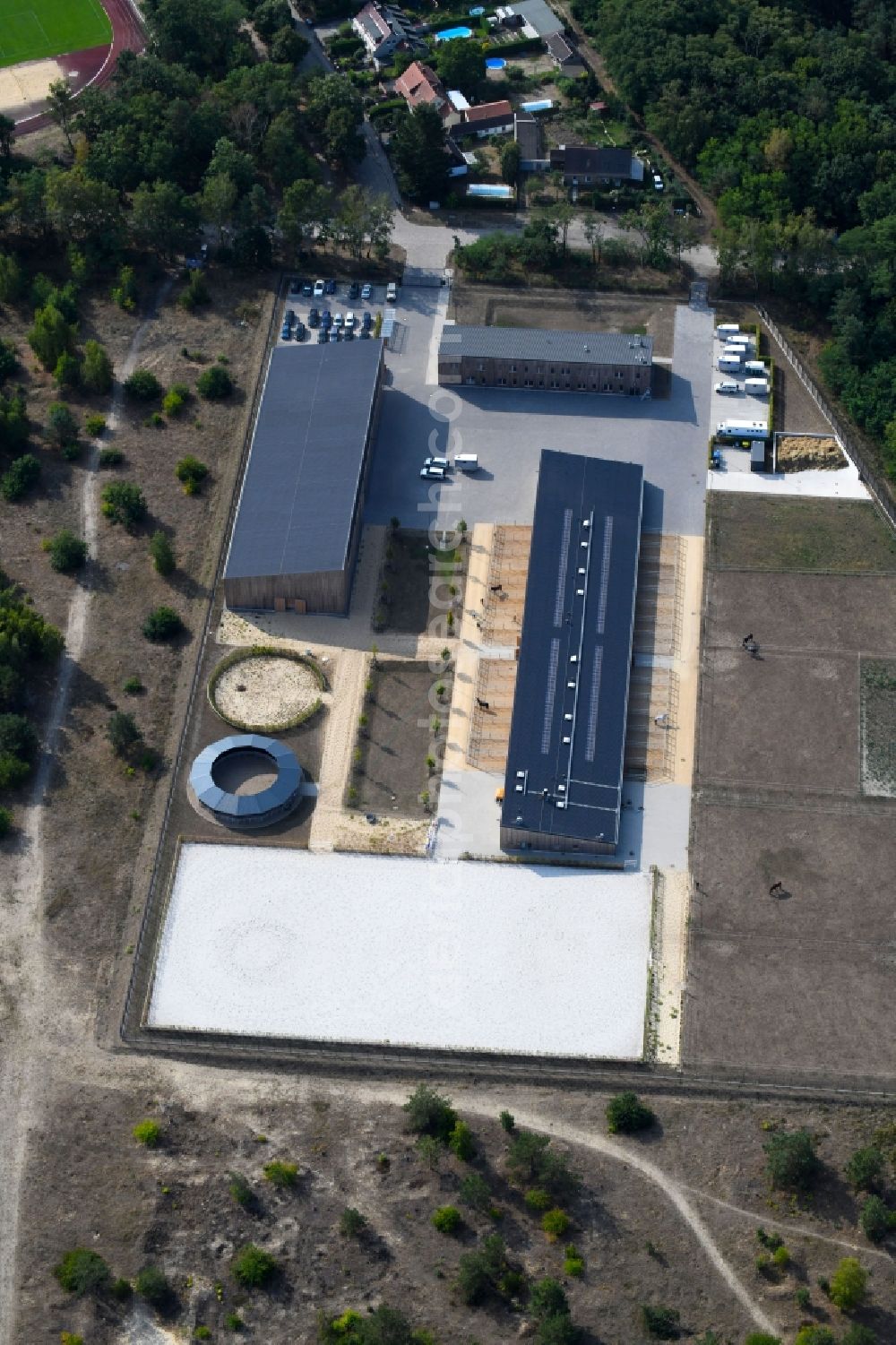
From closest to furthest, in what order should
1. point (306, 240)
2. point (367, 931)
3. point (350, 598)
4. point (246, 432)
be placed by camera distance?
point (367, 931) → point (350, 598) → point (246, 432) → point (306, 240)

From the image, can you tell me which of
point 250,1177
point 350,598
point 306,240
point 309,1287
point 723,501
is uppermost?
point 306,240

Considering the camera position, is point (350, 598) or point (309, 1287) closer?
point (309, 1287)

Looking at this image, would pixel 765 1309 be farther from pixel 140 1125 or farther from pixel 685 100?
pixel 685 100

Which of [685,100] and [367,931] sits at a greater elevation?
[685,100]

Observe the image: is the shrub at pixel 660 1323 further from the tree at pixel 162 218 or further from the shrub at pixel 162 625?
the tree at pixel 162 218

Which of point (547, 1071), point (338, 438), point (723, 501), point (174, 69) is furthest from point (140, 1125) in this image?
point (174, 69)

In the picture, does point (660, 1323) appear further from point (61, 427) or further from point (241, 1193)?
point (61, 427)

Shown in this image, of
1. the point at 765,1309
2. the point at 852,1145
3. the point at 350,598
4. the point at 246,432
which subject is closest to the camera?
the point at 765,1309
